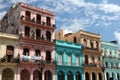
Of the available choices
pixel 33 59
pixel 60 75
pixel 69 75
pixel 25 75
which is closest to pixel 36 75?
pixel 25 75

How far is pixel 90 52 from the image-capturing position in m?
44.2

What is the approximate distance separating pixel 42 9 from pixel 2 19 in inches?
397

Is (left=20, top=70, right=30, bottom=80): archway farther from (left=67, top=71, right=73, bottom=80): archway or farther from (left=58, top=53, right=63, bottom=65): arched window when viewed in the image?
(left=67, top=71, right=73, bottom=80): archway

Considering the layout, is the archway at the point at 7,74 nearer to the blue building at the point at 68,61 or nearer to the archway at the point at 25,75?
the archway at the point at 25,75

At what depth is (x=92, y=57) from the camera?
147 feet

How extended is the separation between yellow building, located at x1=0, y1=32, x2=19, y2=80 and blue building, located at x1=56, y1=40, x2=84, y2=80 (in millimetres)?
8165

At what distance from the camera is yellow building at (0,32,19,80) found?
32.2 metres

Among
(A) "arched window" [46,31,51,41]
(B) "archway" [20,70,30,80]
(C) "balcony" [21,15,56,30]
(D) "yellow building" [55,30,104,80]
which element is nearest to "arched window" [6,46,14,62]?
(B) "archway" [20,70,30,80]

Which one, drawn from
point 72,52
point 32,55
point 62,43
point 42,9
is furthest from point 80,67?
point 42,9

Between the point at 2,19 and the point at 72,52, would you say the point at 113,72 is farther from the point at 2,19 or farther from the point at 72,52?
the point at 2,19

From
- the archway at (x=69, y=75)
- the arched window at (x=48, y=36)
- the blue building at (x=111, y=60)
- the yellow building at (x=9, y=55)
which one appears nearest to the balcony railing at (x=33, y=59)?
the yellow building at (x=9, y=55)

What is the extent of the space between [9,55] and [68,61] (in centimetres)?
1158

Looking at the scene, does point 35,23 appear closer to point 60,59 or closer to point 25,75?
point 60,59

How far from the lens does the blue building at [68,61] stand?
127ft
